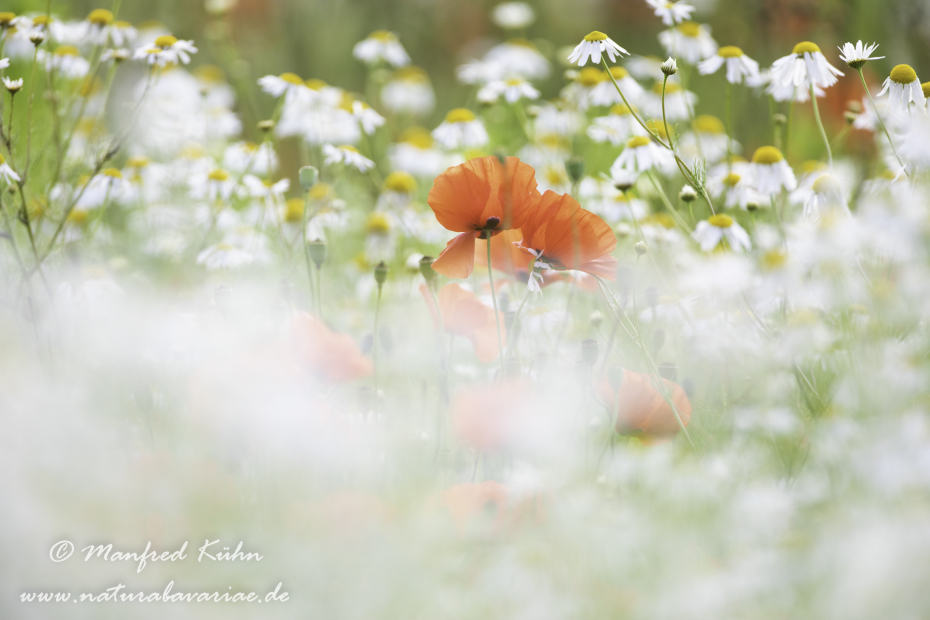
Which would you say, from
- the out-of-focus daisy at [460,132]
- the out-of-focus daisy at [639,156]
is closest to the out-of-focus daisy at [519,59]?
the out-of-focus daisy at [460,132]

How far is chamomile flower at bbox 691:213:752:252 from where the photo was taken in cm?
98

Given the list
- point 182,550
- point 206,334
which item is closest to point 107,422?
point 206,334

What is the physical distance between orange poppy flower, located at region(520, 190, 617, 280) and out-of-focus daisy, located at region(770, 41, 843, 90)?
1.50 feet

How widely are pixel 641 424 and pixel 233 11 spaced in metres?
4.22

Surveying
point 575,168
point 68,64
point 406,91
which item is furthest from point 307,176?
point 406,91

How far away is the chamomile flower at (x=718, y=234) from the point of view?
0.98m

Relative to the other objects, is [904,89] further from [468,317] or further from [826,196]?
[468,317]

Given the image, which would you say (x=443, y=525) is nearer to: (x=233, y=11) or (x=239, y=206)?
(x=239, y=206)

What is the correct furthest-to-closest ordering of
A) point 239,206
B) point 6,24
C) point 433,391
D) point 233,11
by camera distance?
point 233,11
point 239,206
point 433,391
point 6,24

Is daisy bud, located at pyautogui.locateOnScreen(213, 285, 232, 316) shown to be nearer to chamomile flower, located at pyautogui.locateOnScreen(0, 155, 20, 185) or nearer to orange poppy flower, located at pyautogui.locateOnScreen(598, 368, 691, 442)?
chamomile flower, located at pyautogui.locateOnScreen(0, 155, 20, 185)

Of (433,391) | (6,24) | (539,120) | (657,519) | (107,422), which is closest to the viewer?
(657,519)

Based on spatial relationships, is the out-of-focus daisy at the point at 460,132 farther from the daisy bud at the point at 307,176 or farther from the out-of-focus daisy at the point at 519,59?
the daisy bud at the point at 307,176

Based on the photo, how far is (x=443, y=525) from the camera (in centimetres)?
58

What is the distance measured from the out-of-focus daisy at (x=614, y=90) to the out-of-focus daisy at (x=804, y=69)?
1.03 ft
